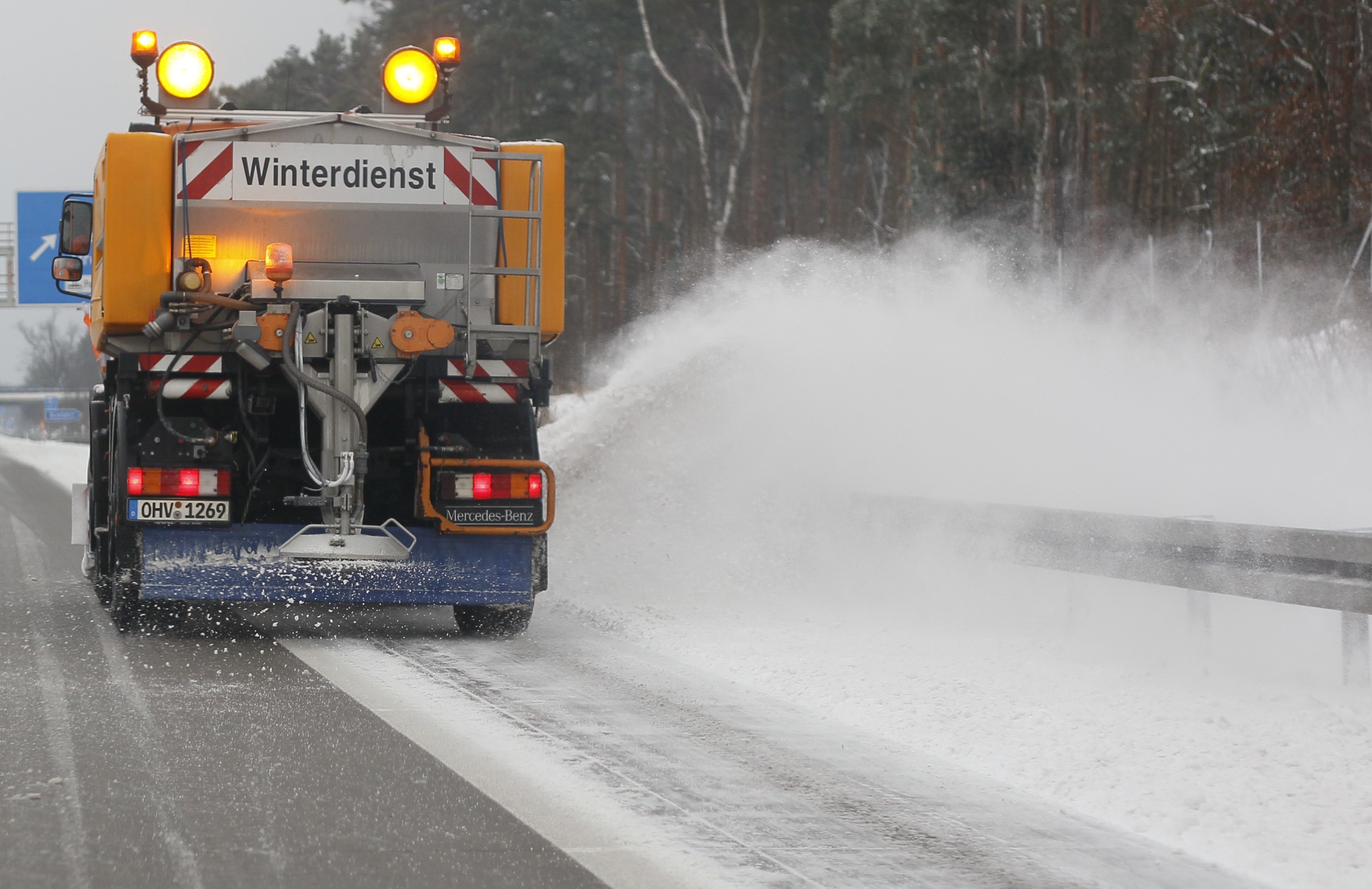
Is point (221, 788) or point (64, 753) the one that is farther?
point (64, 753)

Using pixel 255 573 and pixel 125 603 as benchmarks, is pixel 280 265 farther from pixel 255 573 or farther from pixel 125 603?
pixel 125 603

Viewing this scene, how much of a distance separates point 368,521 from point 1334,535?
16.1 ft

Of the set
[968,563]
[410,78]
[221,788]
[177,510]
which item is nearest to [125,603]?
[177,510]

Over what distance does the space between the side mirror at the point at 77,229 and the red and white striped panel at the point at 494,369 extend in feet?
7.58

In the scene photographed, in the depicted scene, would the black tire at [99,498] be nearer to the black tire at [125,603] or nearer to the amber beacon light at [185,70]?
the black tire at [125,603]

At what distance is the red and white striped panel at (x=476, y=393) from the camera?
903cm

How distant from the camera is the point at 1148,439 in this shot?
14.7 meters

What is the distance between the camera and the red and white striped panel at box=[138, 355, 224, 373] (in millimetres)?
8797

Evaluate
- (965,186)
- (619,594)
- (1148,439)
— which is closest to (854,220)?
(965,186)

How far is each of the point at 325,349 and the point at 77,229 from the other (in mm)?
2064

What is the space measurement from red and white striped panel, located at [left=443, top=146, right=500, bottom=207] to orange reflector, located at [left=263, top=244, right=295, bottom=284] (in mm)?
995

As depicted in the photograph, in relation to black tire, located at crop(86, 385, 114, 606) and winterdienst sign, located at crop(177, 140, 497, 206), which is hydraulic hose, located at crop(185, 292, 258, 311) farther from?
black tire, located at crop(86, 385, 114, 606)

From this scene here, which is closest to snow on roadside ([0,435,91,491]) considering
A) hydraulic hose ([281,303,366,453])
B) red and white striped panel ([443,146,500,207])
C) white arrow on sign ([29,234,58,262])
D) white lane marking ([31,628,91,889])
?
white arrow on sign ([29,234,58,262])

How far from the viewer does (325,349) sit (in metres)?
8.64
